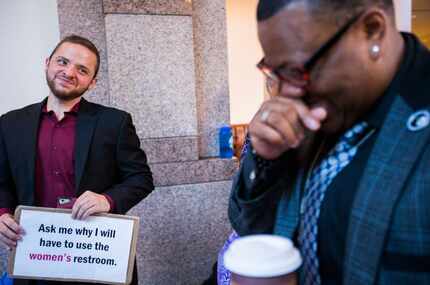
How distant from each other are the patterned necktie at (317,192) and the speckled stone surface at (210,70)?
7.81ft

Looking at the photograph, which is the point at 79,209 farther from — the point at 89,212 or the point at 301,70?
the point at 301,70

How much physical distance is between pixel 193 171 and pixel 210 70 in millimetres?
879

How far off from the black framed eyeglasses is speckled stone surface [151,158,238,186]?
219 cm

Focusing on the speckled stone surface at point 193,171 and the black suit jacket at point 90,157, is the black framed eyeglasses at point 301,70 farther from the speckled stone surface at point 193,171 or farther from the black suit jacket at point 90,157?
the speckled stone surface at point 193,171

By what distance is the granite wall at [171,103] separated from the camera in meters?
2.96

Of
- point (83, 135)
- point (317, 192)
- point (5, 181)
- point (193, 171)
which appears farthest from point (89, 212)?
point (193, 171)

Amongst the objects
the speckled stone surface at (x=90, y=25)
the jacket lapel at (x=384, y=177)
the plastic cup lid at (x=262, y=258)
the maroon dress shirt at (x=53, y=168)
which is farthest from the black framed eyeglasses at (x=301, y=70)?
the speckled stone surface at (x=90, y=25)

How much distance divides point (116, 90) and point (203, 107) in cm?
74

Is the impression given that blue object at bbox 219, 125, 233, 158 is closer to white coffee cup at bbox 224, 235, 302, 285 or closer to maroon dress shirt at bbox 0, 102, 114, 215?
maroon dress shirt at bbox 0, 102, 114, 215

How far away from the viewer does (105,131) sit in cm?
215

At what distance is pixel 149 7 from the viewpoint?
2.99 m

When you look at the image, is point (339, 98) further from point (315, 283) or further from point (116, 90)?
point (116, 90)

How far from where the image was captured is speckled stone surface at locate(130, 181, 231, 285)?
120 inches

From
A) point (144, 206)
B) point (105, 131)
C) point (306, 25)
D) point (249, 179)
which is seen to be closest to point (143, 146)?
point (144, 206)
